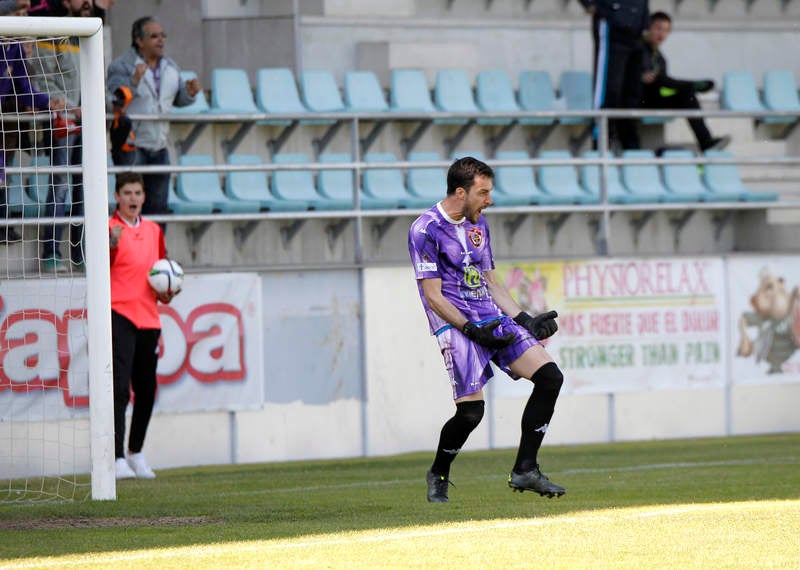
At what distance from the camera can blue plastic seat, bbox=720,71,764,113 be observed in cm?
1850

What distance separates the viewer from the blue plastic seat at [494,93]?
17.1 meters

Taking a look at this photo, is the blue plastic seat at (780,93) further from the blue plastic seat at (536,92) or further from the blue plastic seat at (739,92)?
the blue plastic seat at (536,92)

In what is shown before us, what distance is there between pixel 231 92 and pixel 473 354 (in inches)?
316

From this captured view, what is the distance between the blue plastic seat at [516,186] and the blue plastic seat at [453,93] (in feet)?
2.35

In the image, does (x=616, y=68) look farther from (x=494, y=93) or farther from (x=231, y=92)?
(x=231, y=92)

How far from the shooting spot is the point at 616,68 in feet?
54.6

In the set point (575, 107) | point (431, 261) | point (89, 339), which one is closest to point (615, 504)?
point (431, 261)

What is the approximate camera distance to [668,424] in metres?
15.3

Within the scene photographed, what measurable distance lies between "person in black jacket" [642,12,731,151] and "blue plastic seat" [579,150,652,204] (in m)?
1.05

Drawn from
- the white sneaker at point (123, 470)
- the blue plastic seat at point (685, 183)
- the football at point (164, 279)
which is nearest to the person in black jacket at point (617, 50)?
the blue plastic seat at point (685, 183)

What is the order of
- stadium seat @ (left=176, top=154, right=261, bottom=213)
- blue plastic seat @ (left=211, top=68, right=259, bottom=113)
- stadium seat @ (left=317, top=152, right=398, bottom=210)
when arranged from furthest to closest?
blue plastic seat @ (left=211, top=68, right=259, bottom=113), stadium seat @ (left=317, top=152, right=398, bottom=210), stadium seat @ (left=176, top=154, right=261, bottom=213)

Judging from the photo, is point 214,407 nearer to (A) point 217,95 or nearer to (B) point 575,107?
(A) point 217,95

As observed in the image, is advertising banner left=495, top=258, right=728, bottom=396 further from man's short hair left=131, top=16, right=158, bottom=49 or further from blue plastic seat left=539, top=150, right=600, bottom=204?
man's short hair left=131, top=16, right=158, bottom=49

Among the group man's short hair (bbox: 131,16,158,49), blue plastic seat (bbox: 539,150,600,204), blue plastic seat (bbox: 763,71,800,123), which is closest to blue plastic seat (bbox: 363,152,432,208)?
blue plastic seat (bbox: 539,150,600,204)
